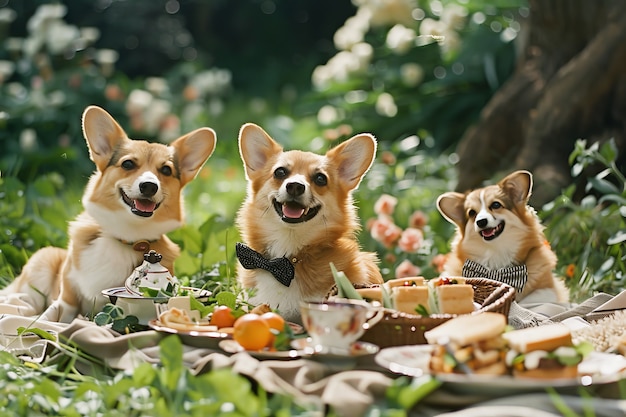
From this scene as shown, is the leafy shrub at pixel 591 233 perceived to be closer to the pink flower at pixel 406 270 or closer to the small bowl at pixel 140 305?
the pink flower at pixel 406 270

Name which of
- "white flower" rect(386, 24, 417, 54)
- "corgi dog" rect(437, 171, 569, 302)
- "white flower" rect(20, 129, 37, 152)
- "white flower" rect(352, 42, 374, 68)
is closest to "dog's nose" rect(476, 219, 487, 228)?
"corgi dog" rect(437, 171, 569, 302)

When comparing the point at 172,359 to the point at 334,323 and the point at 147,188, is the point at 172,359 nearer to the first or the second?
the point at 334,323

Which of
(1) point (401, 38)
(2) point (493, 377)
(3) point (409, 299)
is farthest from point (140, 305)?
(1) point (401, 38)

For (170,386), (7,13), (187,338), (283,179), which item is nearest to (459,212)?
(283,179)

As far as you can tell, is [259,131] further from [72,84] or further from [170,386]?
[72,84]

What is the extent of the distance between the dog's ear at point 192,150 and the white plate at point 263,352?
1.22 m

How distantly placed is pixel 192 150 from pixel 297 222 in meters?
0.77

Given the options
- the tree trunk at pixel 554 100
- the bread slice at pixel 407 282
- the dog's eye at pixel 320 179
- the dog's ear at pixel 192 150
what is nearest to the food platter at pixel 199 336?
the bread slice at pixel 407 282

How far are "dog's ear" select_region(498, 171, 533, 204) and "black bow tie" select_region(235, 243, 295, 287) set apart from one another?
3.75 feet

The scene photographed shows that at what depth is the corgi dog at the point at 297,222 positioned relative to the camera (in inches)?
134

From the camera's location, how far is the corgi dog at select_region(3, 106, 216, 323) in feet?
11.9

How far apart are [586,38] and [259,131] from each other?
3.53 m

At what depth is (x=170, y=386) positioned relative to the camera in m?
2.57

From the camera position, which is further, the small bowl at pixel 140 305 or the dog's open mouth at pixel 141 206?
the dog's open mouth at pixel 141 206
